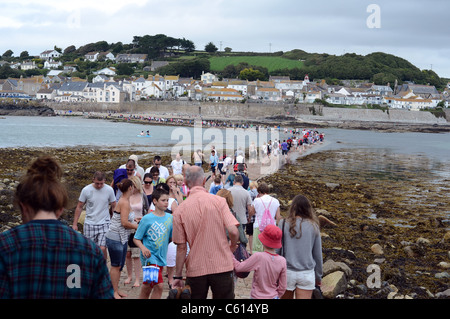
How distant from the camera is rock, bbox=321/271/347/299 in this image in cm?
643

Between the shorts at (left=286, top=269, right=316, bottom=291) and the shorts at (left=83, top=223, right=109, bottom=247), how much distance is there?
274 centimetres

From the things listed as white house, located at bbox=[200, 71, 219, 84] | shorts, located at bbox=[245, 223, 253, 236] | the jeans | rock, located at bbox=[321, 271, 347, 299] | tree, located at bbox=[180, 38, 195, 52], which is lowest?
rock, located at bbox=[321, 271, 347, 299]

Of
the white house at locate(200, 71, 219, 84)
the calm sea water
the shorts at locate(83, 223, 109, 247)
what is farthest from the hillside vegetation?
the shorts at locate(83, 223, 109, 247)

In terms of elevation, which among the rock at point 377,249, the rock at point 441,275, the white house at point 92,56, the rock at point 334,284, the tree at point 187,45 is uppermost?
the tree at point 187,45

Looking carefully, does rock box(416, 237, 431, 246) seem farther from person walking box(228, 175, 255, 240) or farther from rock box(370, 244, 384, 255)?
person walking box(228, 175, 255, 240)

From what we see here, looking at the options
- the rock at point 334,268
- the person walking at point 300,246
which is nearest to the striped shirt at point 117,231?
the person walking at point 300,246

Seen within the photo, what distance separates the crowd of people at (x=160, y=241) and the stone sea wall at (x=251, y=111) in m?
90.5

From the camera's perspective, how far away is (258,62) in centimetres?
15812

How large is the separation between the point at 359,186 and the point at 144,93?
97883mm

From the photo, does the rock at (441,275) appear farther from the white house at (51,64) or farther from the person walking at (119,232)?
the white house at (51,64)

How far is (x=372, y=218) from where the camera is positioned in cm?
1295

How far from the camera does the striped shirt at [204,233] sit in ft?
12.5

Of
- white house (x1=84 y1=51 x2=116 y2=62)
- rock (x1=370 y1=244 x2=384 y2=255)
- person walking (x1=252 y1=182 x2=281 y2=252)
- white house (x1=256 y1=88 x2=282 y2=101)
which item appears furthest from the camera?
white house (x1=84 y1=51 x2=116 y2=62)
